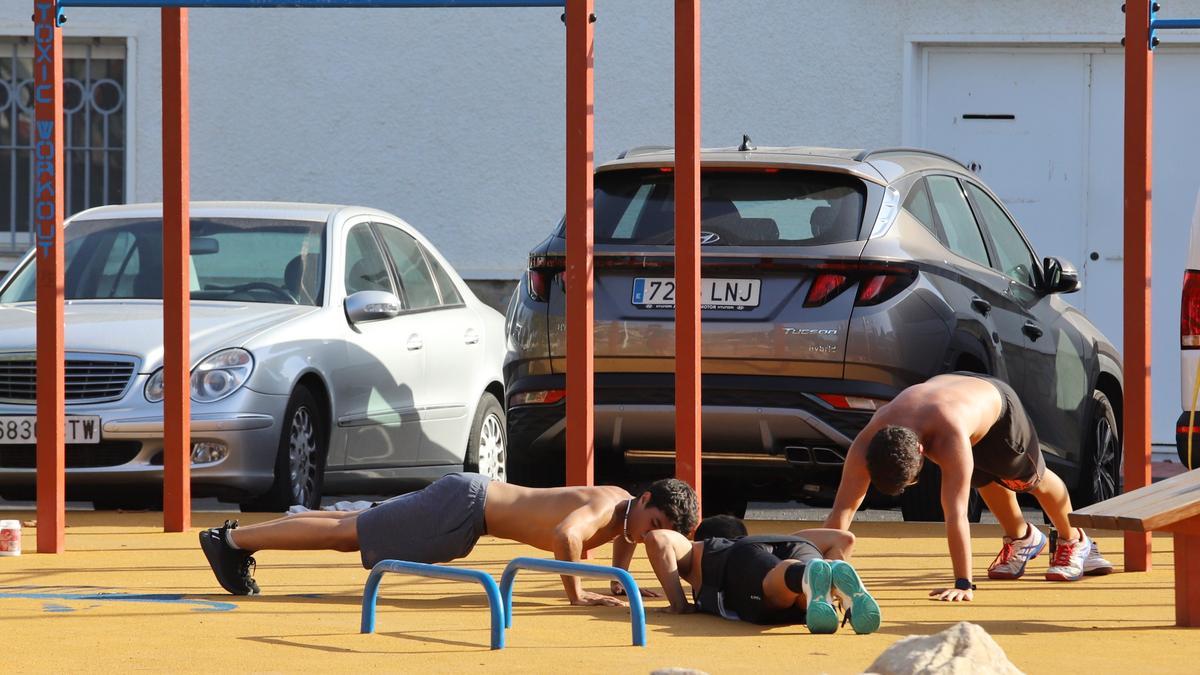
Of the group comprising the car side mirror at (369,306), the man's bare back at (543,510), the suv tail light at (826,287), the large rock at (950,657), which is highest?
the suv tail light at (826,287)

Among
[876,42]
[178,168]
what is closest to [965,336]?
[178,168]

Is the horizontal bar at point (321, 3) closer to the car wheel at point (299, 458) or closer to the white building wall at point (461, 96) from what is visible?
the car wheel at point (299, 458)

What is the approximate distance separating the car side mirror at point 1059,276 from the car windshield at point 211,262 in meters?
3.70

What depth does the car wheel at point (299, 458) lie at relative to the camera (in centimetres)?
977

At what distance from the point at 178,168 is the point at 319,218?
162 cm

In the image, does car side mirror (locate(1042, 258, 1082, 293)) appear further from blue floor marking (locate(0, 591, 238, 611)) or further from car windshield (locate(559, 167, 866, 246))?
blue floor marking (locate(0, 591, 238, 611))

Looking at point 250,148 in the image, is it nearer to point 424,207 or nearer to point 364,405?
point 424,207

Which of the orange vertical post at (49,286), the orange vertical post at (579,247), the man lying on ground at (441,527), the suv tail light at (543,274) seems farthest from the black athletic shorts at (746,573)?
the orange vertical post at (49,286)

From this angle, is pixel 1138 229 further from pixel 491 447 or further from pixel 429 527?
pixel 491 447

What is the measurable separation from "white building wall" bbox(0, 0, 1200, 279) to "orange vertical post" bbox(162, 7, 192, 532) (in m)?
6.58

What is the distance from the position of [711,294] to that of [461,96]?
7.50 metres

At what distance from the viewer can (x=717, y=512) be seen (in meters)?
10.5

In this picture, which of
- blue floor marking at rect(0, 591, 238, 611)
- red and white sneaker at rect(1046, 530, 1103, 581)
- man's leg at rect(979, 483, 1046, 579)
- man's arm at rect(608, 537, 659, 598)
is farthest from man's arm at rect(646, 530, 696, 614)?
red and white sneaker at rect(1046, 530, 1103, 581)

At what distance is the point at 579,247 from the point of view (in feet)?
27.6
